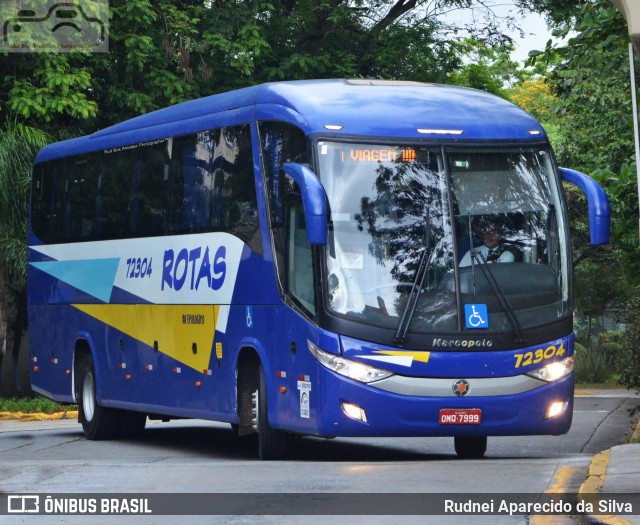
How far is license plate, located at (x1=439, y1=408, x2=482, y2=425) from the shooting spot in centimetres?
1391

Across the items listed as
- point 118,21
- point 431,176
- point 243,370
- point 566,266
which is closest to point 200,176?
point 243,370

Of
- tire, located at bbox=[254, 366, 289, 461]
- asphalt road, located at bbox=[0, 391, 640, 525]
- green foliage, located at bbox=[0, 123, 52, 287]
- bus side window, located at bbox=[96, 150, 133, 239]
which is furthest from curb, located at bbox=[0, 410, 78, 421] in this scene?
tire, located at bbox=[254, 366, 289, 461]

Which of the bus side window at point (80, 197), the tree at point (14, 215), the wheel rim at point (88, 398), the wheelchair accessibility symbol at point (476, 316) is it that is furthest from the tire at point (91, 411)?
the wheelchair accessibility symbol at point (476, 316)

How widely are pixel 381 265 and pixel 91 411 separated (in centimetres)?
798

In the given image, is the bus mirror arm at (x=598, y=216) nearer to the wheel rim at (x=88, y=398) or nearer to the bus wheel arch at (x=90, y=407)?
the bus wheel arch at (x=90, y=407)

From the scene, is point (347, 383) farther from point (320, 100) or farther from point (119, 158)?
point (119, 158)

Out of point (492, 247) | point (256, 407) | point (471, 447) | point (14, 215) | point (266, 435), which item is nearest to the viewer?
point (492, 247)

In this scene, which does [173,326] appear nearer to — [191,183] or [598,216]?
[191,183]

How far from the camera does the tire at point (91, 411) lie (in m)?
20.5

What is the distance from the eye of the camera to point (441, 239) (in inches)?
555

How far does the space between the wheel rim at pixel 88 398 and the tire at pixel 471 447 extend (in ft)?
21.0

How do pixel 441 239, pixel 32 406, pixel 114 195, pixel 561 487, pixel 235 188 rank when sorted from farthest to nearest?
pixel 32 406, pixel 114 195, pixel 235 188, pixel 441 239, pixel 561 487

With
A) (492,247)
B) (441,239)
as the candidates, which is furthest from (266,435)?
(492,247)

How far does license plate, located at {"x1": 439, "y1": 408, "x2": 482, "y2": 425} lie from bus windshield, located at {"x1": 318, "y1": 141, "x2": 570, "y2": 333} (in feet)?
2.52
